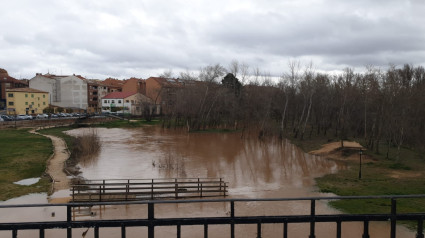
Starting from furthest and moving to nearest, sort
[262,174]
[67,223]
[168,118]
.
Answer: [168,118], [262,174], [67,223]

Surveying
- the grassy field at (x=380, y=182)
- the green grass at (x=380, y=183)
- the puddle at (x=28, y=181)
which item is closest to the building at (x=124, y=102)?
the puddle at (x=28, y=181)

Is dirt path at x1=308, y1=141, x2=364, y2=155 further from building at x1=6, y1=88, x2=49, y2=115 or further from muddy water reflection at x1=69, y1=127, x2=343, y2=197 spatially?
building at x1=6, y1=88, x2=49, y2=115

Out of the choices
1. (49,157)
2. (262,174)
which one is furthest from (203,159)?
(49,157)

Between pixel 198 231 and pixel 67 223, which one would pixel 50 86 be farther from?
pixel 67 223

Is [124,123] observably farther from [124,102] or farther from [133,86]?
[133,86]

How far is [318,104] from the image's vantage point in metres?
59.8

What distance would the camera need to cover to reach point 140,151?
36.7 meters

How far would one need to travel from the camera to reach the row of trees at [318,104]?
36.9 m

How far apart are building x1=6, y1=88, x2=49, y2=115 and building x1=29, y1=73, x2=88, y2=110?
32.1ft

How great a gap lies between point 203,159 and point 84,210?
17.7m

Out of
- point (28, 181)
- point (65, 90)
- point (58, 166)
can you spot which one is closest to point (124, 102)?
point (65, 90)

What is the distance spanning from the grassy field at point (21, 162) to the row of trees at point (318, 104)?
95.3 ft

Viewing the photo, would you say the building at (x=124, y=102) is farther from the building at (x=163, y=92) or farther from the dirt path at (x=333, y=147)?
the dirt path at (x=333, y=147)

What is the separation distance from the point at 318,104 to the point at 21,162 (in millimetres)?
48751
